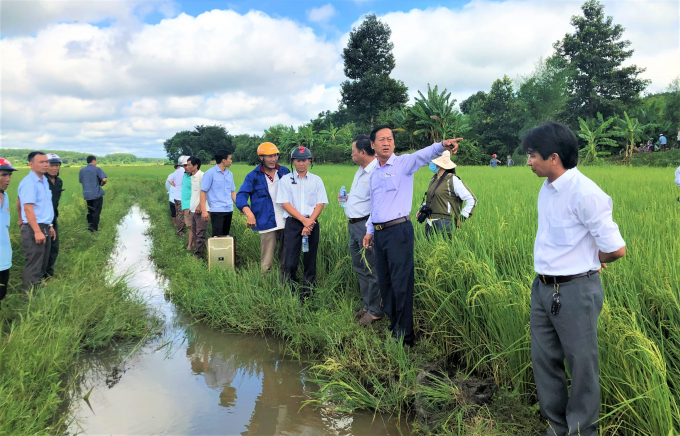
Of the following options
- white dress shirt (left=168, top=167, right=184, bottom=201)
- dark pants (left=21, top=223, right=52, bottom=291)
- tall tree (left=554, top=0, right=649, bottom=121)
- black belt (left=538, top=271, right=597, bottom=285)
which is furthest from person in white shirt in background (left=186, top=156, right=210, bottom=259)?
tall tree (left=554, top=0, right=649, bottom=121)

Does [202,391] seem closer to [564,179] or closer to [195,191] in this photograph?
[564,179]

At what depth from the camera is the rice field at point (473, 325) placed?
2160 millimetres

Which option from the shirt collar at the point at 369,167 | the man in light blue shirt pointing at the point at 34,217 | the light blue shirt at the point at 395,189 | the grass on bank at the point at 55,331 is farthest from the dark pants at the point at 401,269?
the man in light blue shirt pointing at the point at 34,217

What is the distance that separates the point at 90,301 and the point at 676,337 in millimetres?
4937

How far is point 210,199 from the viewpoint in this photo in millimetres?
6535

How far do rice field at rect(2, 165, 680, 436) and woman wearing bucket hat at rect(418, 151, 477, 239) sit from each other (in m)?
0.22

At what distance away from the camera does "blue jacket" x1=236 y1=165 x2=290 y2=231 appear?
5.18 metres

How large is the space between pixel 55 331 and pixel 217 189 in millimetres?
3264

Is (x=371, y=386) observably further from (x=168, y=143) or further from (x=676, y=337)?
(x=168, y=143)

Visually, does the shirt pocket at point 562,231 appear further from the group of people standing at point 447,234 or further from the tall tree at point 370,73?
the tall tree at point 370,73

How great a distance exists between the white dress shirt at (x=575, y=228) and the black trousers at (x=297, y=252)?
3131 millimetres

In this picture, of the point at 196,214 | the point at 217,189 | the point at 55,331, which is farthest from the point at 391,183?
the point at 196,214

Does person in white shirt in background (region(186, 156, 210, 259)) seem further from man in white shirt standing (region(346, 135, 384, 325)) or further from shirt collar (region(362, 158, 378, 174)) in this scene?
shirt collar (region(362, 158, 378, 174))

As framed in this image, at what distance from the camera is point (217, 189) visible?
6516 millimetres
